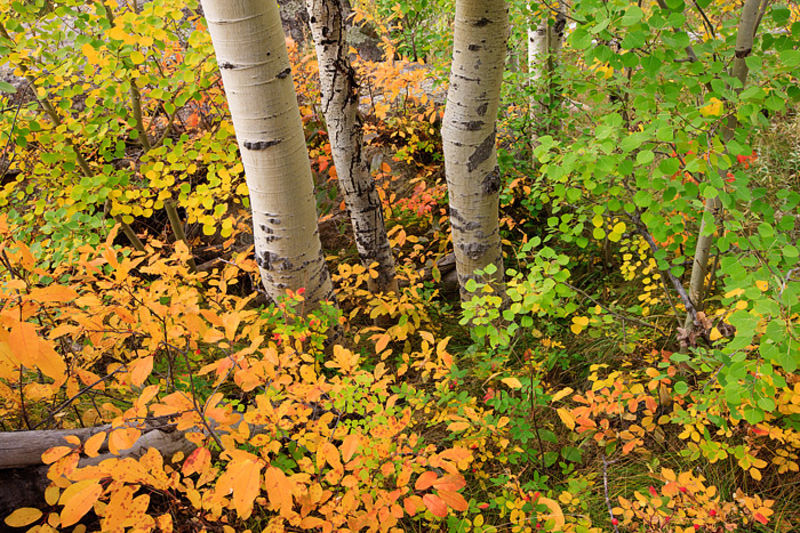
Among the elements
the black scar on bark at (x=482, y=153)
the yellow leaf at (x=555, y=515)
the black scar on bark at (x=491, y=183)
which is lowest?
the yellow leaf at (x=555, y=515)

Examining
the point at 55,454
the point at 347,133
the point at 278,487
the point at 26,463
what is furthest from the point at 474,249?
the point at 26,463

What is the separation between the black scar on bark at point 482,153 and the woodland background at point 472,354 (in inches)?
15.5

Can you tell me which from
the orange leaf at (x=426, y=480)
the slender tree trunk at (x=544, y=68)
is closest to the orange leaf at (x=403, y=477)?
the orange leaf at (x=426, y=480)

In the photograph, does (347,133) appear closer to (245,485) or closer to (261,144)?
(261,144)

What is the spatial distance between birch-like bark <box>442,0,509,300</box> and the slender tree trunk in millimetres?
1088

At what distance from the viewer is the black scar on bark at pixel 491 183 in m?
2.60

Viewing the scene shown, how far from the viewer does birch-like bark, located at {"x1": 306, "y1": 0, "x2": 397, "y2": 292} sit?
2.61 m

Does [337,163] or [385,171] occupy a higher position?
[337,163]

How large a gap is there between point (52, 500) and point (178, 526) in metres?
0.45

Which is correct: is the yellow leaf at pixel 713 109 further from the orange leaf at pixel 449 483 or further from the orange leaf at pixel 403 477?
the orange leaf at pixel 403 477

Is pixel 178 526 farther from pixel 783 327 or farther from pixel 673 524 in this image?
pixel 783 327

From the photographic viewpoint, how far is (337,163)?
2953 millimetres

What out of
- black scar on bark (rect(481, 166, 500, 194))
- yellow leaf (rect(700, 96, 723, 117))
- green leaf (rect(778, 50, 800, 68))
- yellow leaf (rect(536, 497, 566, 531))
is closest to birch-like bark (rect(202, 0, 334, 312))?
black scar on bark (rect(481, 166, 500, 194))

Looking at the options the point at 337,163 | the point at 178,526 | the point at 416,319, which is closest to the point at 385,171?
the point at 337,163
